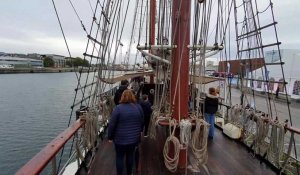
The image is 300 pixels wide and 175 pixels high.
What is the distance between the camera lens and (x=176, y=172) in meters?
3.80

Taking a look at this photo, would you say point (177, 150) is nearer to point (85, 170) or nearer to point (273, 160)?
point (85, 170)

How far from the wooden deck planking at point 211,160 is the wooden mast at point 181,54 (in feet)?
2.90

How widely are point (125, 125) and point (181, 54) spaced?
126 centimetres

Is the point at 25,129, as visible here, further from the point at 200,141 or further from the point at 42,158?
the point at 42,158

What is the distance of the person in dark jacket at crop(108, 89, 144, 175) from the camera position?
3176mm

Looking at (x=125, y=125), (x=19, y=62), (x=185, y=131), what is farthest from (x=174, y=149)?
(x=19, y=62)

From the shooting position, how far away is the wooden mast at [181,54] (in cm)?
373

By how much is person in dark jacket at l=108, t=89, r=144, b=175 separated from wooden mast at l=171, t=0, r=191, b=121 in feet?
2.29

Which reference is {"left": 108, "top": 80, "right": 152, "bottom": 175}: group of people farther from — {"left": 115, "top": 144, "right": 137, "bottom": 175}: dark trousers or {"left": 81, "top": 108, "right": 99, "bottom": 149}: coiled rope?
{"left": 81, "top": 108, "right": 99, "bottom": 149}: coiled rope

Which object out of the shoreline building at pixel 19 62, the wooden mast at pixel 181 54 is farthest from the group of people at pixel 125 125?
the shoreline building at pixel 19 62

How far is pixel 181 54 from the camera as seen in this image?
→ 3.73m

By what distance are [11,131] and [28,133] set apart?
3.87 feet

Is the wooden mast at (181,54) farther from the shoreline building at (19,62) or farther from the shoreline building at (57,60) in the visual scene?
the shoreline building at (57,60)

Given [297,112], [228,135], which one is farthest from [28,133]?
[297,112]
